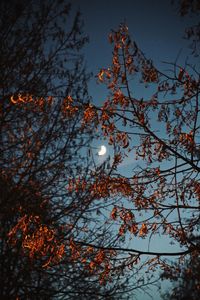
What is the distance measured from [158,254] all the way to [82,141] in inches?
115

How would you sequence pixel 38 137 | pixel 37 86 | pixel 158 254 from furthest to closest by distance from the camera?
pixel 37 86
pixel 38 137
pixel 158 254

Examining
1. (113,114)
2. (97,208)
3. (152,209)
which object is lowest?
(152,209)

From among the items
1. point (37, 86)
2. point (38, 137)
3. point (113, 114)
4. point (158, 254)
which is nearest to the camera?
point (158, 254)

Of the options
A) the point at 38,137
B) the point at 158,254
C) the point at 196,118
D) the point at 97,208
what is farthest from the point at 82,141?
the point at 158,254

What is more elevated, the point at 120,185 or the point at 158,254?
the point at 120,185

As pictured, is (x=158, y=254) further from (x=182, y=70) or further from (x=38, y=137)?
(x=38, y=137)

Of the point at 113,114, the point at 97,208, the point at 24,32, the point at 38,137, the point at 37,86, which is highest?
the point at 24,32

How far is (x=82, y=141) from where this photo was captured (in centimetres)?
602

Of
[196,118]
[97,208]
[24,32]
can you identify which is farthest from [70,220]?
[24,32]

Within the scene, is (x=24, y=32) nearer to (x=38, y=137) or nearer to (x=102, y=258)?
(x=38, y=137)

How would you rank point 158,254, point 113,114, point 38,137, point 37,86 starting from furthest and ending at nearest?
point 37,86, point 38,137, point 113,114, point 158,254

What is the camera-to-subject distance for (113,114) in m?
4.12

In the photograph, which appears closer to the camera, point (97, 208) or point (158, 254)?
point (158, 254)

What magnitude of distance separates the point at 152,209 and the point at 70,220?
2.16 metres
